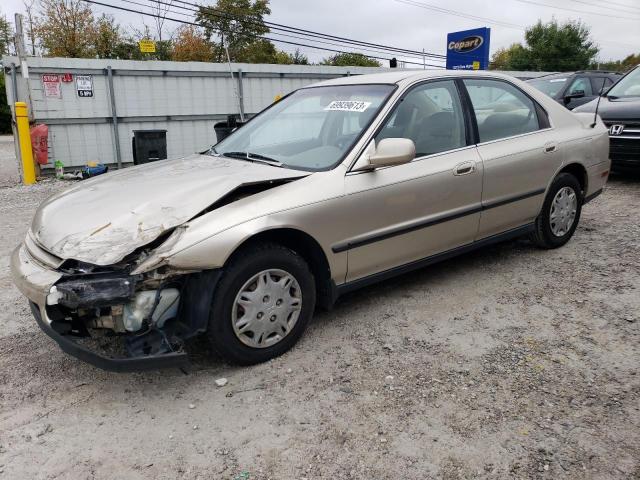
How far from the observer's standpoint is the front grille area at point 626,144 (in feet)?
22.7

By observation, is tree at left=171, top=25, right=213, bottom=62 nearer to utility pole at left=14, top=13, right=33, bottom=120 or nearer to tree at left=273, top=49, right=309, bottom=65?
tree at left=273, top=49, right=309, bottom=65

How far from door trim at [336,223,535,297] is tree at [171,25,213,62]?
36.1 m

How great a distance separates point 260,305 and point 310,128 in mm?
1493

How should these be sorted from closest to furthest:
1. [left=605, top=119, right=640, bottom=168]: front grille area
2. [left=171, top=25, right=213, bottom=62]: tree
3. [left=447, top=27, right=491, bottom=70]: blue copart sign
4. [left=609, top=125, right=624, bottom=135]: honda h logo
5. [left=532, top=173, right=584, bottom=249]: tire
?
[left=532, top=173, right=584, bottom=249]: tire, [left=605, top=119, right=640, bottom=168]: front grille area, [left=609, top=125, right=624, bottom=135]: honda h logo, [left=447, top=27, right=491, bottom=70]: blue copart sign, [left=171, top=25, right=213, bottom=62]: tree

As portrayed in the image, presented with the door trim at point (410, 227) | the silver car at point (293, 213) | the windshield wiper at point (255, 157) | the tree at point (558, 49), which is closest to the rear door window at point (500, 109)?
the silver car at point (293, 213)

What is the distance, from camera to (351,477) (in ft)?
7.13

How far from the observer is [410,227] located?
3.56 metres

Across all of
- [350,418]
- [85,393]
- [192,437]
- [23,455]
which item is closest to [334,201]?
[350,418]

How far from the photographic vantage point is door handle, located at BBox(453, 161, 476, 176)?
12.4ft

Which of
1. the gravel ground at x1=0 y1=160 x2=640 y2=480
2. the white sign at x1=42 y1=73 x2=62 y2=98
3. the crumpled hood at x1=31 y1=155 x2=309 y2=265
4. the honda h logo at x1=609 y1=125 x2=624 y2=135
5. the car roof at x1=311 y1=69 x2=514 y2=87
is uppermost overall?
the white sign at x1=42 y1=73 x2=62 y2=98

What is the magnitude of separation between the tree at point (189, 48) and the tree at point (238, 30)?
2340mm

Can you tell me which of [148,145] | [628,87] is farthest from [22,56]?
[628,87]

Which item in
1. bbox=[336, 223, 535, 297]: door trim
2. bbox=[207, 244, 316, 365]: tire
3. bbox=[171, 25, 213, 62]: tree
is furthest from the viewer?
bbox=[171, 25, 213, 62]: tree

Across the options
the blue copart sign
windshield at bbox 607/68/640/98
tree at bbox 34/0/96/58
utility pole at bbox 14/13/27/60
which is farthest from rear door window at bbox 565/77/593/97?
tree at bbox 34/0/96/58
